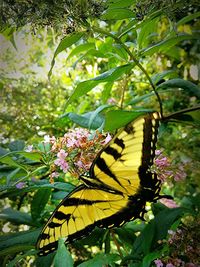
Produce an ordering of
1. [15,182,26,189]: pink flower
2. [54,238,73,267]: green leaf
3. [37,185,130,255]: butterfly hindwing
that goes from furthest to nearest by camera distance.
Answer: [15,182,26,189]: pink flower → [37,185,130,255]: butterfly hindwing → [54,238,73,267]: green leaf

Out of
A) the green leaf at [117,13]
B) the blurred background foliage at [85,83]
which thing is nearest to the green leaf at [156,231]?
the blurred background foliage at [85,83]

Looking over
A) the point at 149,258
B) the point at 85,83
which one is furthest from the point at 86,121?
the point at 149,258

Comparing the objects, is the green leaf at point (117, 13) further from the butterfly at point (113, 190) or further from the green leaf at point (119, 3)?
the butterfly at point (113, 190)

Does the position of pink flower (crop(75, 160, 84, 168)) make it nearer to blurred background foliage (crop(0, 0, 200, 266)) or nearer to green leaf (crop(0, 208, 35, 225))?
blurred background foliage (crop(0, 0, 200, 266))

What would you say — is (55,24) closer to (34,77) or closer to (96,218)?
(96,218)

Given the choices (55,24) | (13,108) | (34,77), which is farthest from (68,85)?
(55,24)

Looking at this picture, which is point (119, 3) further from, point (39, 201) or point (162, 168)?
point (39, 201)

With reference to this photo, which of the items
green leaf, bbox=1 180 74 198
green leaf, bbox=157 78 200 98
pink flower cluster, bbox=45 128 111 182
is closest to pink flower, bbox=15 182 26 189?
green leaf, bbox=1 180 74 198
